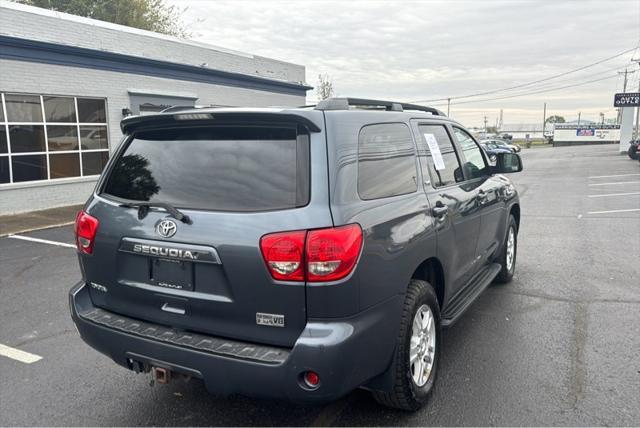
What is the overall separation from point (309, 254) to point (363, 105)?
1.41 m

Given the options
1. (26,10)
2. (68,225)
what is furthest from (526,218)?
(26,10)

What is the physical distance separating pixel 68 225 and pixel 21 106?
3.59 m

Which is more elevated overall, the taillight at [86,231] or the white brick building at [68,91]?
the white brick building at [68,91]

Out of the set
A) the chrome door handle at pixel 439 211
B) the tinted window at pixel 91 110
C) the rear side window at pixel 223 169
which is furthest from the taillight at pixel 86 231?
the tinted window at pixel 91 110

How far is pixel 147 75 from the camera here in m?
14.7

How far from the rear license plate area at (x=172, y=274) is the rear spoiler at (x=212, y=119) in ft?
2.63

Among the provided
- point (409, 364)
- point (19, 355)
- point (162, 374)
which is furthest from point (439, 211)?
point (19, 355)

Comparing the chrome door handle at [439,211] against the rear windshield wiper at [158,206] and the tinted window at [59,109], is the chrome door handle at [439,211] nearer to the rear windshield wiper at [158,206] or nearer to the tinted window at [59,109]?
the rear windshield wiper at [158,206]

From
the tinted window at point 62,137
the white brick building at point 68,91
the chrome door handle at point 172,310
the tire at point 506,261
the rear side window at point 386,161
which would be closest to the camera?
the chrome door handle at point 172,310

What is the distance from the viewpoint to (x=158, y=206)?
2768 mm

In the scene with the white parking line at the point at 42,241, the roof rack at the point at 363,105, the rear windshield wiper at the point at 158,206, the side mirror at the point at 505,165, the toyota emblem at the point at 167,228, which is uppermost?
the roof rack at the point at 363,105

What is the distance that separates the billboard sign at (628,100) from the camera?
4066 centimetres

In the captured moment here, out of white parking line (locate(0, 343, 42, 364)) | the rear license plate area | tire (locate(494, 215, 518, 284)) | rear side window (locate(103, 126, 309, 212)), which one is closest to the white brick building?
white parking line (locate(0, 343, 42, 364))

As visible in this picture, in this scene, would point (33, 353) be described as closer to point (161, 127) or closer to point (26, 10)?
point (161, 127)
